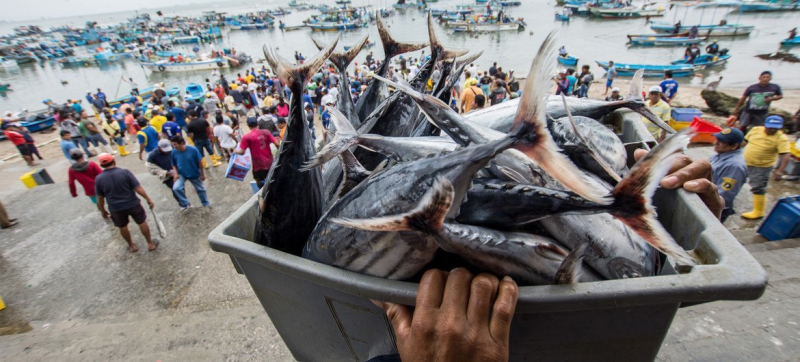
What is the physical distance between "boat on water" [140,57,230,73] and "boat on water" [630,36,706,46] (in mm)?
37095

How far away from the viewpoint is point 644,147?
6.05 ft

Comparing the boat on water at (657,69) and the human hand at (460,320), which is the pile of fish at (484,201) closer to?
the human hand at (460,320)

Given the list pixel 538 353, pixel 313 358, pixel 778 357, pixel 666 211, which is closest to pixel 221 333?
pixel 313 358

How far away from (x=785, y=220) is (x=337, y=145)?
4.84 meters

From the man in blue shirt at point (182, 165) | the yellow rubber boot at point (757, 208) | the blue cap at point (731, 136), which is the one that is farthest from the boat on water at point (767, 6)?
the man in blue shirt at point (182, 165)

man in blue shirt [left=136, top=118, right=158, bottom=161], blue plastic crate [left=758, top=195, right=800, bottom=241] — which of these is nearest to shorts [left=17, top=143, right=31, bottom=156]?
man in blue shirt [left=136, top=118, right=158, bottom=161]

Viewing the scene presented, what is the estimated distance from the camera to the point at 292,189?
5.23 feet

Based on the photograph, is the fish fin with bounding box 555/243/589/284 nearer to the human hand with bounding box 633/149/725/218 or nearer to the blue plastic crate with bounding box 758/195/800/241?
the human hand with bounding box 633/149/725/218

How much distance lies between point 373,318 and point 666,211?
4.26 feet

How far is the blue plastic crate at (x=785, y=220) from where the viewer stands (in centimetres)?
366

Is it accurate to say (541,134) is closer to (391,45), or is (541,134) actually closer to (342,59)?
(342,59)

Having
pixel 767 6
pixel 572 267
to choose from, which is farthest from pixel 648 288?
pixel 767 6

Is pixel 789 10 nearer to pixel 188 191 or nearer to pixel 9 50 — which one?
pixel 188 191

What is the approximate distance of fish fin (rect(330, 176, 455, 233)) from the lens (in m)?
0.92
